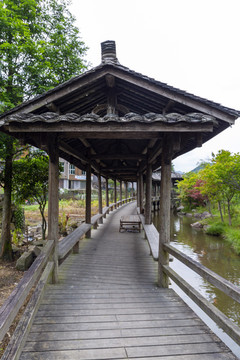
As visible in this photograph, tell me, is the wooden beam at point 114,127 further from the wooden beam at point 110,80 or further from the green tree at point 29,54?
the green tree at point 29,54

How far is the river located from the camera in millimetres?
6047

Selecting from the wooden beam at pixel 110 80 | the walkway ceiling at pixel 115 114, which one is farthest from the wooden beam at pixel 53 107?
the wooden beam at pixel 110 80

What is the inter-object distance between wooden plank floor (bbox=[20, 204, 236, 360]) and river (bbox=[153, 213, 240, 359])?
2710 mm

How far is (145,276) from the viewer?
4719 millimetres

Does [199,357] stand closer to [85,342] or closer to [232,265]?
[85,342]

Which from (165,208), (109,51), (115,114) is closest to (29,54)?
(109,51)

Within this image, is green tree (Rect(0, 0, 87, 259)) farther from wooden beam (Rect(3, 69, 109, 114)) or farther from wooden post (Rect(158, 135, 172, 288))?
wooden post (Rect(158, 135, 172, 288))

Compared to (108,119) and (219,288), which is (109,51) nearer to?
(108,119)

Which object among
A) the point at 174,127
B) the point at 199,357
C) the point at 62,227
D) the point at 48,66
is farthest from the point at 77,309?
the point at 62,227

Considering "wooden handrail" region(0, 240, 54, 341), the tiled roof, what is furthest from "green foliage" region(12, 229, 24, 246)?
the tiled roof

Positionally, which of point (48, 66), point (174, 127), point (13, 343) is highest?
point (48, 66)

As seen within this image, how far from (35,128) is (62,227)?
842 centimetres

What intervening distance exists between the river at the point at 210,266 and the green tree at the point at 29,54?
6569 mm

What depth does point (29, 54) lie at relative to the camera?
6.74 m
